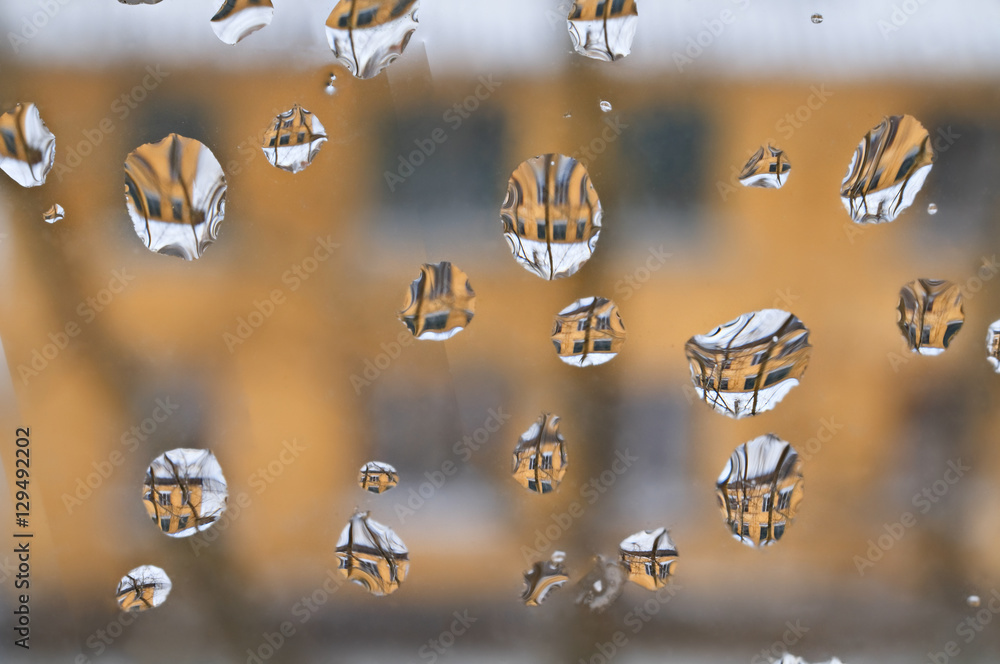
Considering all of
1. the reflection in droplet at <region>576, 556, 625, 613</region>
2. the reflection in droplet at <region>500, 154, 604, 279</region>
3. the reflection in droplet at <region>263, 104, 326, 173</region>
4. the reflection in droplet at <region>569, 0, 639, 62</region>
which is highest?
the reflection in droplet at <region>569, 0, 639, 62</region>

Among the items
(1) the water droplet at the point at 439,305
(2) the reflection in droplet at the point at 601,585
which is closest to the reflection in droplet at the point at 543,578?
(2) the reflection in droplet at the point at 601,585

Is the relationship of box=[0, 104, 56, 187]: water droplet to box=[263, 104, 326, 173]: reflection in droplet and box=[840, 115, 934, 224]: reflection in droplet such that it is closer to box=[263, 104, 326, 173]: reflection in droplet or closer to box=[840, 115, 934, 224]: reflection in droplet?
box=[263, 104, 326, 173]: reflection in droplet

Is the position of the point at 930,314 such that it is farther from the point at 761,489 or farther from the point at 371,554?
the point at 371,554

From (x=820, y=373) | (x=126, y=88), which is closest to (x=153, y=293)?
(x=126, y=88)

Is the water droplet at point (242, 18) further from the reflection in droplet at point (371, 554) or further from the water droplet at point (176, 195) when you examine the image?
the reflection in droplet at point (371, 554)

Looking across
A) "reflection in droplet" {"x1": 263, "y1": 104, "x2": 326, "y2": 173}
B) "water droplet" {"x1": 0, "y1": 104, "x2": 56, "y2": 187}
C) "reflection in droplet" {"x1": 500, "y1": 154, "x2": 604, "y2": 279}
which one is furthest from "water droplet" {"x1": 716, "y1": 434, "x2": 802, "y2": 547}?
"water droplet" {"x1": 0, "y1": 104, "x2": 56, "y2": 187}

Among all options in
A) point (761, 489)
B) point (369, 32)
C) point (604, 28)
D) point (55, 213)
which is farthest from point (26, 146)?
point (761, 489)

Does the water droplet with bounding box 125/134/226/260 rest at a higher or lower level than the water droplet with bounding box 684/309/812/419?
higher
